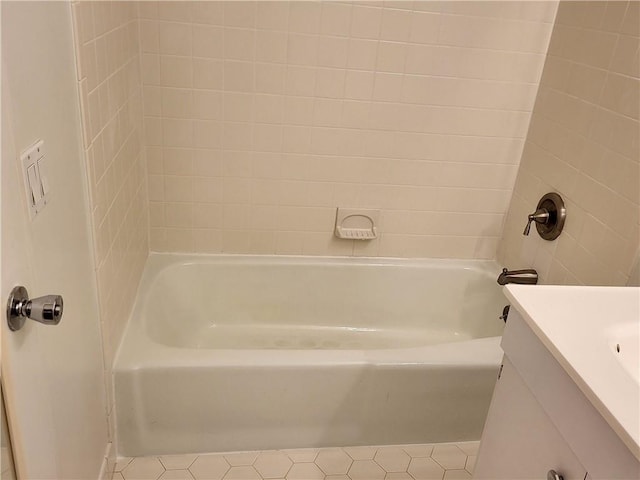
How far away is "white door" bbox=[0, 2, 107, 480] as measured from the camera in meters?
0.81

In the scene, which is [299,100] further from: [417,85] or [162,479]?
[162,479]

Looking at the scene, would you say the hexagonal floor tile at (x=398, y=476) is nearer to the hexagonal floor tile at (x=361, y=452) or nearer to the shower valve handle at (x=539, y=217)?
the hexagonal floor tile at (x=361, y=452)

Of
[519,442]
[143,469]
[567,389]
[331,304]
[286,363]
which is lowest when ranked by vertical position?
[143,469]

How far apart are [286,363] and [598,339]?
0.89m

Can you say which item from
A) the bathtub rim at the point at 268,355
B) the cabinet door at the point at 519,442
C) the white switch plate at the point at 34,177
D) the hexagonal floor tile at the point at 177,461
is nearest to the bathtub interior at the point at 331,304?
the bathtub rim at the point at 268,355

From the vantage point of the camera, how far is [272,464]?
170 cm

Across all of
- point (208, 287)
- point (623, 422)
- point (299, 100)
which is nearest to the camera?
point (623, 422)

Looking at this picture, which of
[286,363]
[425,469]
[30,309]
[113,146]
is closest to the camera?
[30,309]

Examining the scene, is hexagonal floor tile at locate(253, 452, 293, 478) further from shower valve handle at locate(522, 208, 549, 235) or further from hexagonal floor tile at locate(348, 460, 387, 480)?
shower valve handle at locate(522, 208, 549, 235)

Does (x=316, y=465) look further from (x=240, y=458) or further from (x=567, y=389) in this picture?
(x=567, y=389)

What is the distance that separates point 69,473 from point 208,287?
41.0 inches

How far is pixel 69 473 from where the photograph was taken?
1180mm

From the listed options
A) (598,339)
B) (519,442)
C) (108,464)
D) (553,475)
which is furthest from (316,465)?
(598,339)

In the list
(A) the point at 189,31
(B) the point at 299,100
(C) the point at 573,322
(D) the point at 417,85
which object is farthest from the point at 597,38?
(A) the point at 189,31
